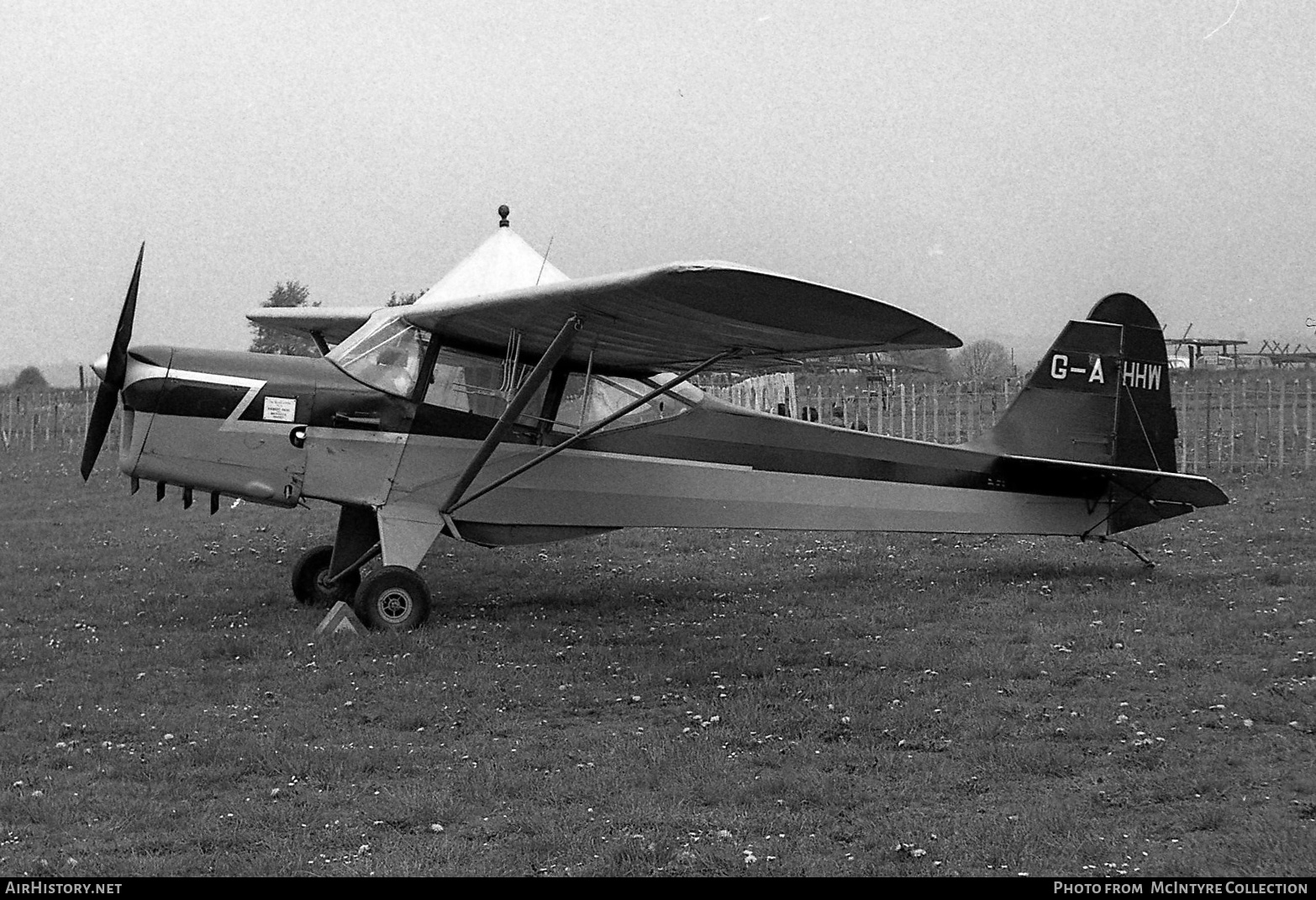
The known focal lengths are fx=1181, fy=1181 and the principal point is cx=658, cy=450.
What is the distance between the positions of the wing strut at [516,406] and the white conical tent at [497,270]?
3.92m

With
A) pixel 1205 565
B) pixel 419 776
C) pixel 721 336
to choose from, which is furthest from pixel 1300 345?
pixel 419 776

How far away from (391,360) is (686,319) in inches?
105

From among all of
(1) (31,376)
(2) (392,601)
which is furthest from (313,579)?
(1) (31,376)

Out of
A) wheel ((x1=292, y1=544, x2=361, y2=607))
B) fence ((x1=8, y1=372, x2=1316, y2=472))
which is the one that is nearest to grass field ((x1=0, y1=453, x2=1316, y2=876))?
wheel ((x1=292, y1=544, x2=361, y2=607))

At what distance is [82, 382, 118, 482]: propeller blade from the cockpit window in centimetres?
157

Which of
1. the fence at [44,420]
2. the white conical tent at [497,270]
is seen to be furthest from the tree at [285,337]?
the white conical tent at [497,270]

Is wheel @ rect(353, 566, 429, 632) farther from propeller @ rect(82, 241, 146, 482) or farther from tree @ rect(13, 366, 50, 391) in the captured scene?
tree @ rect(13, 366, 50, 391)

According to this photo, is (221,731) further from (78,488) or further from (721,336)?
(78,488)

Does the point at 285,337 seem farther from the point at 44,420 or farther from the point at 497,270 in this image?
the point at 497,270

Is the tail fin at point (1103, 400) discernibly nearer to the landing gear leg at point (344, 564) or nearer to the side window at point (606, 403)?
Result: the side window at point (606, 403)

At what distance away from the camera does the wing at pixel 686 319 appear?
6.65 metres

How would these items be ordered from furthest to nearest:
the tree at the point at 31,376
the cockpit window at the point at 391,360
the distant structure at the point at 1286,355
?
the tree at the point at 31,376 → the distant structure at the point at 1286,355 → the cockpit window at the point at 391,360

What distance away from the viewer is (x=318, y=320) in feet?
39.9

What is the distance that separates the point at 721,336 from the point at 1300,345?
90.2 feet
